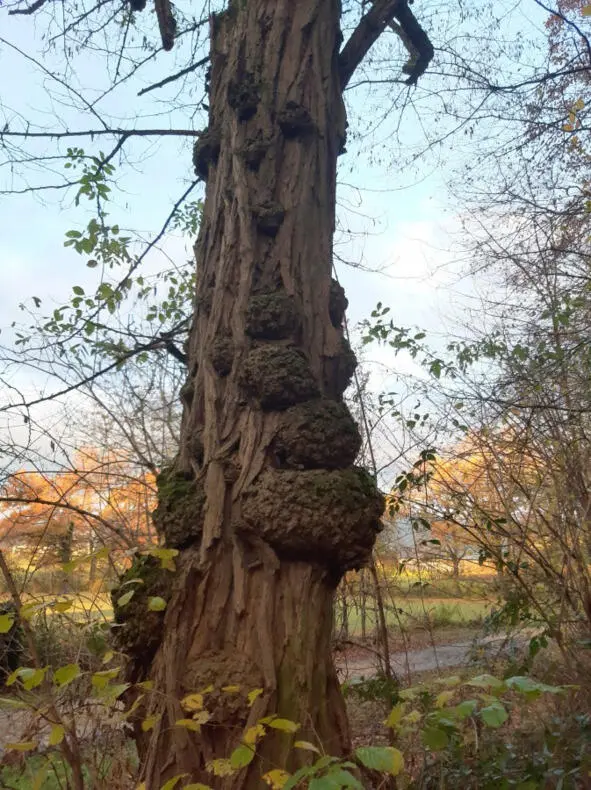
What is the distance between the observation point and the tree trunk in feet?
5.62

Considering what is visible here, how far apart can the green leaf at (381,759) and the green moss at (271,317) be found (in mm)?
1359

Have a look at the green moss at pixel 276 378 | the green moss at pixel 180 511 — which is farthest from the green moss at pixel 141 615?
the green moss at pixel 276 378

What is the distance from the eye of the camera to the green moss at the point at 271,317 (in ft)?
7.07

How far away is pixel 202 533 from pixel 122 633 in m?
0.38

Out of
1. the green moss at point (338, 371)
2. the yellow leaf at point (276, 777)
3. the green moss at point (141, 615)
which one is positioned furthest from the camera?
the green moss at point (338, 371)

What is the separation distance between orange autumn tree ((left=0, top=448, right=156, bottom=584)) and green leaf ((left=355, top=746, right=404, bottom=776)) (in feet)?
2.86

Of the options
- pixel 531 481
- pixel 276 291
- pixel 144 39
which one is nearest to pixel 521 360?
pixel 531 481

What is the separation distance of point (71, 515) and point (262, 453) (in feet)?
6.39

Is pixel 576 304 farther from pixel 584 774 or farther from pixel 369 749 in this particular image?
pixel 369 749

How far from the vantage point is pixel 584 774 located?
218 cm

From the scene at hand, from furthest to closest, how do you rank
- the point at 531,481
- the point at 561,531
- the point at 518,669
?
1. the point at 531,481
2. the point at 561,531
3. the point at 518,669

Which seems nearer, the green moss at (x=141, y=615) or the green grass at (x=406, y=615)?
the green moss at (x=141, y=615)

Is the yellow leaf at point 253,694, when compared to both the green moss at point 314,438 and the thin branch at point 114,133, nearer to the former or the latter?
the green moss at point 314,438

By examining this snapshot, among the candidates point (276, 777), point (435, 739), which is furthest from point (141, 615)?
point (435, 739)
